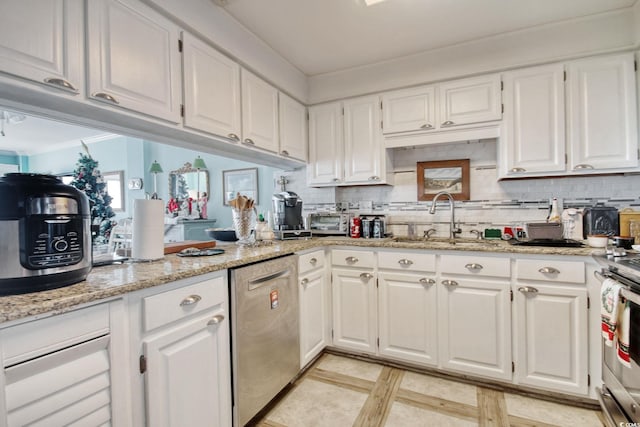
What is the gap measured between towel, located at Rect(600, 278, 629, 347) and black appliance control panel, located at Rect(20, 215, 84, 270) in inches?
86.6

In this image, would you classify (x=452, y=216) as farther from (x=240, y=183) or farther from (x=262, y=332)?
(x=240, y=183)

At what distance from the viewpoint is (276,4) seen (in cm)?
182

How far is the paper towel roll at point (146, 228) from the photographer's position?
56.5 inches

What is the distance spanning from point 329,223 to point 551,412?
6.39ft

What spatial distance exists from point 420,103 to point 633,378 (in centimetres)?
208

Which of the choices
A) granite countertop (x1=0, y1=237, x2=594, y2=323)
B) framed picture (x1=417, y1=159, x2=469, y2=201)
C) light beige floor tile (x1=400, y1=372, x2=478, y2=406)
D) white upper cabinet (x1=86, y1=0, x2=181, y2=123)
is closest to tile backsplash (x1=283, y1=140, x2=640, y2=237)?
framed picture (x1=417, y1=159, x2=469, y2=201)

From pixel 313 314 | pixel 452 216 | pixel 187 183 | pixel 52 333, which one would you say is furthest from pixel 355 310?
pixel 187 183

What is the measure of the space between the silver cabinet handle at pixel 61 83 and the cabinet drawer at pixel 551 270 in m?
2.50

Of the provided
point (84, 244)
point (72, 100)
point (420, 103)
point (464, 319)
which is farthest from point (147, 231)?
point (420, 103)

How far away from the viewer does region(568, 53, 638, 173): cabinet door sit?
1.92m

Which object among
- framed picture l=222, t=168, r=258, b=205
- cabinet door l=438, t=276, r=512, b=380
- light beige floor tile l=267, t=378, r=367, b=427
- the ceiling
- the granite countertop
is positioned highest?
the ceiling

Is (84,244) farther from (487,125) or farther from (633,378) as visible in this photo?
(487,125)

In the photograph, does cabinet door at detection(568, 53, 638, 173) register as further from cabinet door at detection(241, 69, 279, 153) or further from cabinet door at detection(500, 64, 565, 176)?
cabinet door at detection(241, 69, 279, 153)

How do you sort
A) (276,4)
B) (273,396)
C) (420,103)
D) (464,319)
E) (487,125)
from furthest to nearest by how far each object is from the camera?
(420,103) → (487,125) → (464,319) → (276,4) → (273,396)
